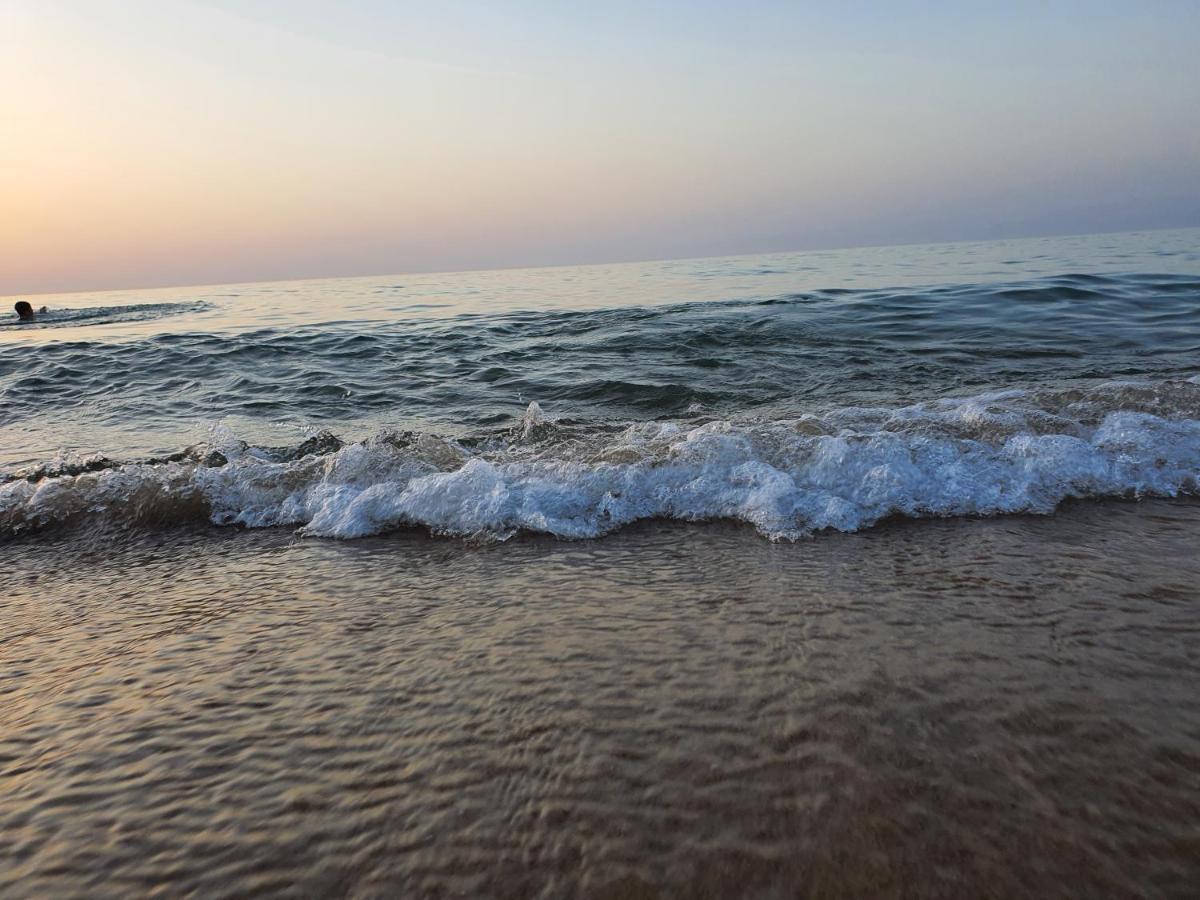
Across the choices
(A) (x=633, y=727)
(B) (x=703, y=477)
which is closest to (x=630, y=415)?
(B) (x=703, y=477)

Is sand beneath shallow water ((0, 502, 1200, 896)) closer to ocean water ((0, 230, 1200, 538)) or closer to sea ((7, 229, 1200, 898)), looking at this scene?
sea ((7, 229, 1200, 898))

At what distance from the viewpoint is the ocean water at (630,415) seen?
3957 mm

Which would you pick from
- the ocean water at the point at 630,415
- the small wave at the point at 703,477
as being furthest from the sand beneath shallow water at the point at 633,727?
the ocean water at the point at 630,415

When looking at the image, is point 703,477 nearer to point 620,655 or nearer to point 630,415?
point 620,655

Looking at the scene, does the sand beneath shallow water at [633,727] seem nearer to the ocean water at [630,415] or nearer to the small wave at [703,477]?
the small wave at [703,477]

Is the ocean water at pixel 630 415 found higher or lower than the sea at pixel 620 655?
higher

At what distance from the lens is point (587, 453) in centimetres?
480

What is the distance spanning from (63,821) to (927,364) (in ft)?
28.4

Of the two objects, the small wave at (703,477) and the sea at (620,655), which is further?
the small wave at (703,477)

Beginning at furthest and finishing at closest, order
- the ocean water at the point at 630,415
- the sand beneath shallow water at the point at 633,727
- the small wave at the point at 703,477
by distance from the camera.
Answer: the ocean water at the point at 630,415 < the small wave at the point at 703,477 < the sand beneath shallow water at the point at 633,727

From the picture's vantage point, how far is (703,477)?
163 inches

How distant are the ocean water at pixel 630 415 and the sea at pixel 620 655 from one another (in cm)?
4

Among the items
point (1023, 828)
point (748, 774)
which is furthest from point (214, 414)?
point (1023, 828)

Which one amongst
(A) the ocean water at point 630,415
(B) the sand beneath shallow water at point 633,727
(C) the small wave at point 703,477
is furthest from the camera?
(A) the ocean water at point 630,415
